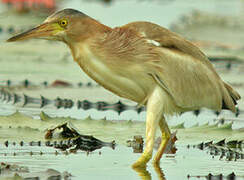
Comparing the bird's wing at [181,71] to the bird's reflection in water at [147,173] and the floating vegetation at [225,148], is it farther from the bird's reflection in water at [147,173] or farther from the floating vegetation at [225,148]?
the bird's reflection in water at [147,173]

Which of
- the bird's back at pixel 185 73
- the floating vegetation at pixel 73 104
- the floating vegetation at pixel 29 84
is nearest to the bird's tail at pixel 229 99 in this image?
the bird's back at pixel 185 73

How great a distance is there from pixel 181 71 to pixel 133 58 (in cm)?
47

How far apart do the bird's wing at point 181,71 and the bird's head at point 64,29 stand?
33 centimetres

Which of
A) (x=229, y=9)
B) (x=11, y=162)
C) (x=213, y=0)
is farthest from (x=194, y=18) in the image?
(x=11, y=162)

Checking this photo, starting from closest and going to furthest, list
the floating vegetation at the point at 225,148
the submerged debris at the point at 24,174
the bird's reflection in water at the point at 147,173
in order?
the submerged debris at the point at 24,174 → the bird's reflection in water at the point at 147,173 → the floating vegetation at the point at 225,148

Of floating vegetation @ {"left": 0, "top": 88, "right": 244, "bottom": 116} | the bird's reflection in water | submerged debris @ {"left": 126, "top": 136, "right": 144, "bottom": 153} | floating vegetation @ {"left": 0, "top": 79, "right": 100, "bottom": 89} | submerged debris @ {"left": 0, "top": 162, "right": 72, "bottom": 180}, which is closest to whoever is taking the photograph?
submerged debris @ {"left": 0, "top": 162, "right": 72, "bottom": 180}

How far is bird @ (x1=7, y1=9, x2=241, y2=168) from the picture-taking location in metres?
5.61

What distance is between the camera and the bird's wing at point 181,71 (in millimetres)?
5762

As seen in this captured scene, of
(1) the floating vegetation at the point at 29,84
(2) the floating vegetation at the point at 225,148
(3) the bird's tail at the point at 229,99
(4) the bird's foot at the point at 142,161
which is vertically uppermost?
(1) the floating vegetation at the point at 29,84

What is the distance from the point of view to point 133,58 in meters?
5.64

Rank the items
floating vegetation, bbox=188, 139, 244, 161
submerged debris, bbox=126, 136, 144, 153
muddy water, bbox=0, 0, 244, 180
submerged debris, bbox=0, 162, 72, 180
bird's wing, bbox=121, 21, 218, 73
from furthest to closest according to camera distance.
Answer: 1. submerged debris, bbox=126, 136, 144, 153
2. floating vegetation, bbox=188, 139, 244, 161
3. bird's wing, bbox=121, 21, 218, 73
4. muddy water, bbox=0, 0, 244, 180
5. submerged debris, bbox=0, 162, 72, 180

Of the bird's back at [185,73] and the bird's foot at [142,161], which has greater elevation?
the bird's back at [185,73]

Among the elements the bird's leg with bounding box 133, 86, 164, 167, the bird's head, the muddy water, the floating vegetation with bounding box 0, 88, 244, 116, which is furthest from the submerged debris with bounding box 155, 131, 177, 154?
the floating vegetation with bounding box 0, 88, 244, 116

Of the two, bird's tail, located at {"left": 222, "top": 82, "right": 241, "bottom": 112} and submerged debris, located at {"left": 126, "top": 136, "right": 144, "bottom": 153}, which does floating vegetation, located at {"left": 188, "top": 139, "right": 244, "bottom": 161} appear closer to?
bird's tail, located at {"left": 222, "top": 82, "right": 241, "bottom": 112}
